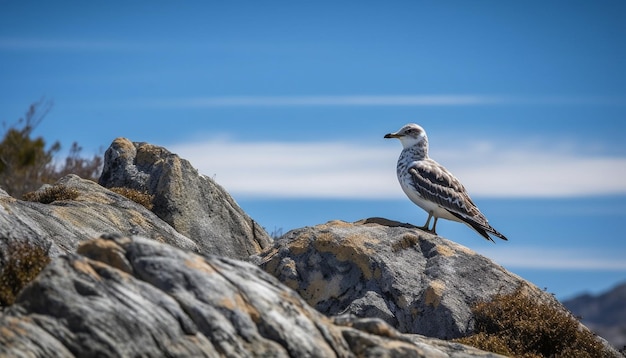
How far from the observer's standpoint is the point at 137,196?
23.3m

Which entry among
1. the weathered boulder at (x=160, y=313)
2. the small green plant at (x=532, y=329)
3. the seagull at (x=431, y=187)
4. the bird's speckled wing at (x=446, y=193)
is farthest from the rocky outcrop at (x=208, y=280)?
the bird's speckled wing at (x=446, y=193)

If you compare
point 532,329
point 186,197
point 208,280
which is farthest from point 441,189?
point 208,280

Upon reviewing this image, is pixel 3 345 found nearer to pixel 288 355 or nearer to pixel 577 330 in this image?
pixel 288 355

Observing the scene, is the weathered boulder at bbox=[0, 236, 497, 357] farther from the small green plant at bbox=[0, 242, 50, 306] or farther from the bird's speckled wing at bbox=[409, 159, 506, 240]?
the bird's speckled wing at bbox=[409, 159, 506, 240]

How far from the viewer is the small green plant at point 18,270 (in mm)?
12498

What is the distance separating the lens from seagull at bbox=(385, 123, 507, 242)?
20828mm

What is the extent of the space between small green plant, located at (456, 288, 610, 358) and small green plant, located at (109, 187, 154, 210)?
382 inches

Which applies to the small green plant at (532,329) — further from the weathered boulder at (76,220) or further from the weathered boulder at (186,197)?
the weathered boulder at (186,197)

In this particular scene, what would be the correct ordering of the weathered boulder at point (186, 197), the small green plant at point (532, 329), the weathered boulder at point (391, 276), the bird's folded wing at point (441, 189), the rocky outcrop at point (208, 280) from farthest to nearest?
the weathered boulder at point (186, 197) < the bird's folded wing at point (441, 189) < the weathered boulder at point (391, 276) < the small green plant at point (532, 329) < the rocky outcrop at point (208, 280)

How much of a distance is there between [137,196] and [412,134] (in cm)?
754

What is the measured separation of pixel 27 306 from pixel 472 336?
30.2 ft

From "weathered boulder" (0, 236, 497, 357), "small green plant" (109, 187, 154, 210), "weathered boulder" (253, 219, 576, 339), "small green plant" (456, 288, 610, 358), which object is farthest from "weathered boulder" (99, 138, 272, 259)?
"weathered boulder" (0, 236, 497, 357)

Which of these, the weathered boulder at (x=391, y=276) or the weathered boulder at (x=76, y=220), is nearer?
the weathered boulder at (x=76, y=220)

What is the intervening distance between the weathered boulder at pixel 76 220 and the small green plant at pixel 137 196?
0.53m
